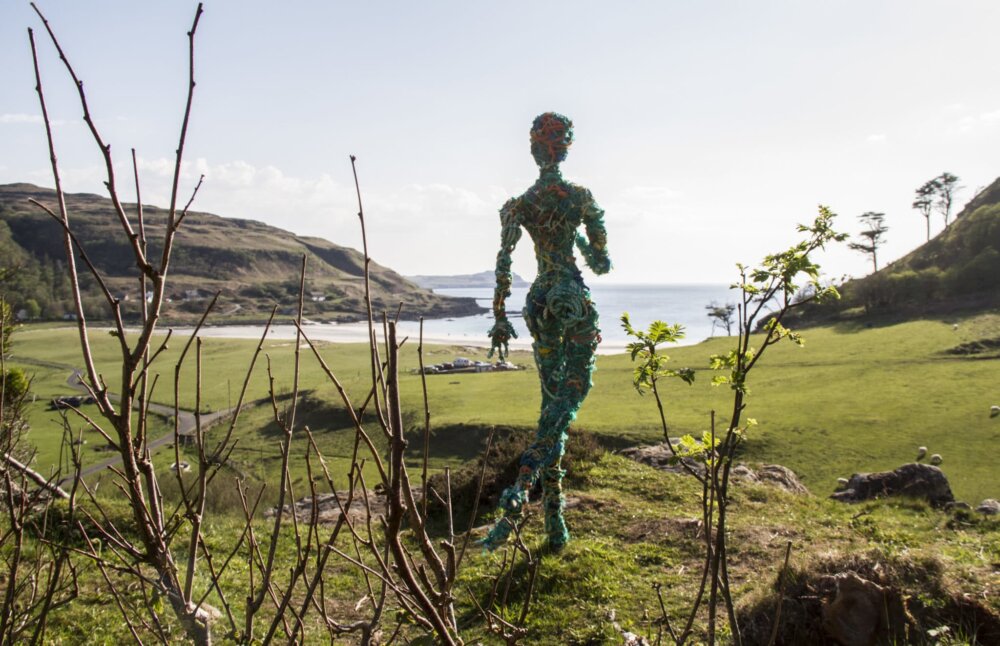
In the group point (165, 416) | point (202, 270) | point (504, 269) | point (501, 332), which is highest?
point (202, 270)

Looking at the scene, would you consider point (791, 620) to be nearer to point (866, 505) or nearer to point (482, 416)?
point (866, 505)

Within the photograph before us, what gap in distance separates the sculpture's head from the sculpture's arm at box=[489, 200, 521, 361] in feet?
1.95

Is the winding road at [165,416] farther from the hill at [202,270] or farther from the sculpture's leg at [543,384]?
the hill at [202,270]

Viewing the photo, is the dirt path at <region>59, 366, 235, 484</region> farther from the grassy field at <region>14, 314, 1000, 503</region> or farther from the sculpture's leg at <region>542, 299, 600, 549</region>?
the sculpture's leg at <region>542, 299, 600, 549</region>

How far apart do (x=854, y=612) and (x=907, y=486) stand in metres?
7.15

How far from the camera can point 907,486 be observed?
1012cm

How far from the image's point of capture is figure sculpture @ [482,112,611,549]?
6.77 metres

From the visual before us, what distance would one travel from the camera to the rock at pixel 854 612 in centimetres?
414

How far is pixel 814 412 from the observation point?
775 inches

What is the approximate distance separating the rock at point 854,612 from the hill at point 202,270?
3062 inches

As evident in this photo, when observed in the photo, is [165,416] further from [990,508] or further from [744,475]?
[990,508]

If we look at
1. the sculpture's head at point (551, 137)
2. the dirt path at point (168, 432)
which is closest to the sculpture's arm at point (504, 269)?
the sculpture's head at point (551, 137)

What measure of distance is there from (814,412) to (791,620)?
17.0 metres

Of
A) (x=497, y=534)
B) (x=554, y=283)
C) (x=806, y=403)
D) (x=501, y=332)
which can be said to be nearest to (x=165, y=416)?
(x=806, y=403)
